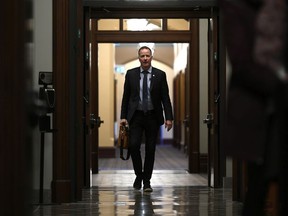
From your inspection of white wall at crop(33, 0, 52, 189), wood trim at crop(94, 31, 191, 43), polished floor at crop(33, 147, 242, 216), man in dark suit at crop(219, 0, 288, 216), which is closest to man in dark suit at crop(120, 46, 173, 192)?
polished floor at crop(33, 147, 242, 216)

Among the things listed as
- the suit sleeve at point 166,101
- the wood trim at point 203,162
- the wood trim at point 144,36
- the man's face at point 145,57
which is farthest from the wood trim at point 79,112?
the wood trim at point 203,162

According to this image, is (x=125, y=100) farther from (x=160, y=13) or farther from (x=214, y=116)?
(x=160, y=13)

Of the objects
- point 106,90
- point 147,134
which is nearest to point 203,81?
point 147,134

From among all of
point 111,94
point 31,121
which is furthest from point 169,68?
point 31,121

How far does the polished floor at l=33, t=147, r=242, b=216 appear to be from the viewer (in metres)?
5.41

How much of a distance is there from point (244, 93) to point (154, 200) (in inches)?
169

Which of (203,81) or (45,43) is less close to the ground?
(45,43)

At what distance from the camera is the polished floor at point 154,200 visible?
5410 millimetres

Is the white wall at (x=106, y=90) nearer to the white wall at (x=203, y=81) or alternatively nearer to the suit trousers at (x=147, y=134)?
the white wall at (x=203, y=81)

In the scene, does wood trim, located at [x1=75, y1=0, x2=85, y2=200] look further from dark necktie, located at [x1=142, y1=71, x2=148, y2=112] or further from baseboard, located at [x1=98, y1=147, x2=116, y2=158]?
baseboard, located at [x1=98, y1=147, x2=116, y2=158]

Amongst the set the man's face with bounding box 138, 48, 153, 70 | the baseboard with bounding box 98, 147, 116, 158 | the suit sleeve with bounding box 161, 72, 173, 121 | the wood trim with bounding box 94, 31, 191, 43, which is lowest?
the baseboard with bounding box 98, 147, 116, 158

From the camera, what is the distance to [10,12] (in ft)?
8.89

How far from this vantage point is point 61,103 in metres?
Result: 6.06

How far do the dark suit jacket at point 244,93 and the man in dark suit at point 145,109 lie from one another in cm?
514
